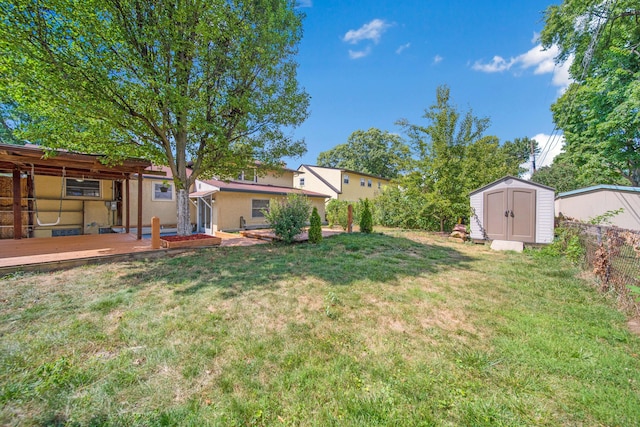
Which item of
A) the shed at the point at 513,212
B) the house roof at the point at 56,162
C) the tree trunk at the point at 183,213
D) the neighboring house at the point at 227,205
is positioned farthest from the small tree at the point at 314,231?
the shed at the point at 513,212

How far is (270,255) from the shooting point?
24.0 feet

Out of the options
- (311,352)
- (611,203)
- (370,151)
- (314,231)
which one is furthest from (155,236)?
(370,151)

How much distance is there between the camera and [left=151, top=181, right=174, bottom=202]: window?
13113 mm

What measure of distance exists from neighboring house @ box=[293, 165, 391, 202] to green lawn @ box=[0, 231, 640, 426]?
58.2 feet

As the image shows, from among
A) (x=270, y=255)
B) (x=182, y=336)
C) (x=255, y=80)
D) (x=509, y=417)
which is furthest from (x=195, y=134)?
(x=509, y=417)

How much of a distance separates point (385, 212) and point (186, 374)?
1578 cm

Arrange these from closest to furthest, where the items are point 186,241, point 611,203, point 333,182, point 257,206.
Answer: point 186,241 → point 611,203 → point 257,206 → point 333,182

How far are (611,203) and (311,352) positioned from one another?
13.7m

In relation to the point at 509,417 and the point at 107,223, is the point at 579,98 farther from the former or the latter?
the point at 107,223

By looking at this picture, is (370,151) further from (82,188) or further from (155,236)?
(155,236)

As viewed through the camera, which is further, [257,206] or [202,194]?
[257,206]

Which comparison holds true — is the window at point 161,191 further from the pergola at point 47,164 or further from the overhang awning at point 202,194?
the pergola at point 47,164

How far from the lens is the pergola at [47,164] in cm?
654

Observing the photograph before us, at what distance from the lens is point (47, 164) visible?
721 cm
